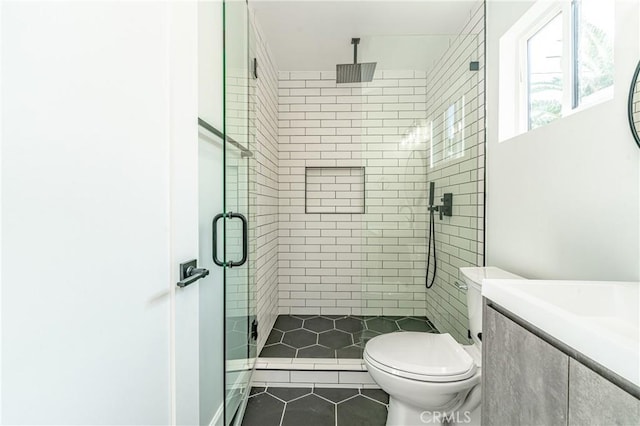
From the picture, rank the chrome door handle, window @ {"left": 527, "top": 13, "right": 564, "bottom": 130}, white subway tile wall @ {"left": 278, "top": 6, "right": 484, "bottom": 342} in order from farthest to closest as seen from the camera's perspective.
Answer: white subway tile wall @ {"left": 278, "top": 6, "right": 484, "bottom": 342} < window @ {"left": 527, "top": 13, "right": 564, "bottom": 130} < the chrome door handle

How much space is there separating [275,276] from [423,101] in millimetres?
1996

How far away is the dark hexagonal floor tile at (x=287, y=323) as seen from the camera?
2.45 meters

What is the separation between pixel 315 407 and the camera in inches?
62.4

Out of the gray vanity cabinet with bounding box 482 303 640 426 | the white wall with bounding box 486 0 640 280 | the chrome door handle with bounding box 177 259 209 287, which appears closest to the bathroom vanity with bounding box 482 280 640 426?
the gray vanity cabinet with bounding box 482 303 640 426

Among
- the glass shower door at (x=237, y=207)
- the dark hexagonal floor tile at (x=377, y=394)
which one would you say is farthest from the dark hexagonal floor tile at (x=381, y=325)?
the glass shower door at (x=237, y=207)

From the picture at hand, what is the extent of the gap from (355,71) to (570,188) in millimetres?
1902

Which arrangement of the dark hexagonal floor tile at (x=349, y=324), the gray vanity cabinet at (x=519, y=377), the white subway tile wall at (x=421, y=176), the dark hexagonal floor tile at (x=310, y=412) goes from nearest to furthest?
1. the gray vanity cabinet at (x=519, y=377)
2. the dark hexagonal floor tile at (x=310, y=412)
3. the white subway tile wall at (x=421, y=176)
4. the dark hexagonal floor tile at (x=349, y=324)

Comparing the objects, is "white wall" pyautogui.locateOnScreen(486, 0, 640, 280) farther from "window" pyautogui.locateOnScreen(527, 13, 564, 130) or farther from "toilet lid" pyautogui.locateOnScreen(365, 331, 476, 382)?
"toilet lid" pyautogui.locateOnScreen(365, 331, 476, 382)

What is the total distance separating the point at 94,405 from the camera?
1.85ft

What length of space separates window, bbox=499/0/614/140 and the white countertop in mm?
745

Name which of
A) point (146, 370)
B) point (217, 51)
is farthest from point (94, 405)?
point (217, 51)

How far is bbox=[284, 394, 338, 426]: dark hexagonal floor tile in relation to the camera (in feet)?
4.85

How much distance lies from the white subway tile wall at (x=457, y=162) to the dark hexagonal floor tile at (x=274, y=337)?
3.93 feet

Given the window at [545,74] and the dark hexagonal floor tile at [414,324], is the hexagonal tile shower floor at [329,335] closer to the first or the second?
the dark hexagonal floor tile at [414,324]
